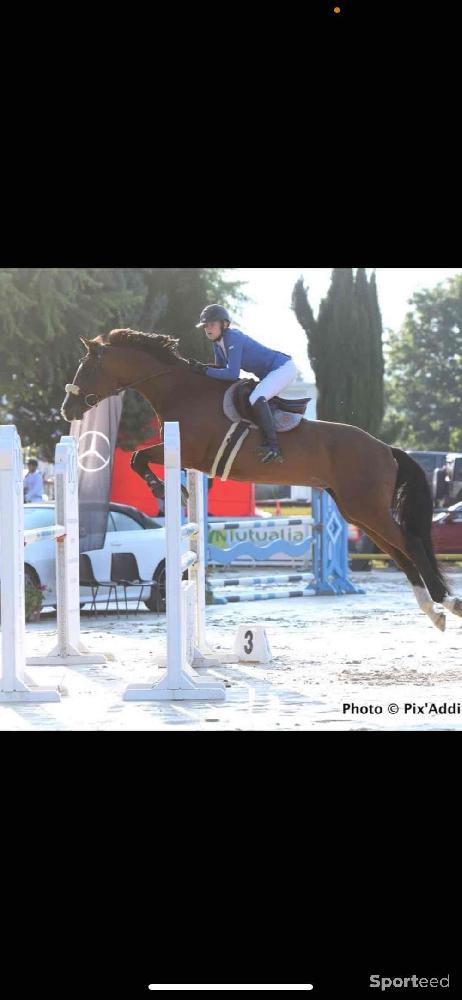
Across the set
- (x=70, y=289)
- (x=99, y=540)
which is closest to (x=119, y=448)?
(x=70, y=289)

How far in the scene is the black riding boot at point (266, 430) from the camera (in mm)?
6109

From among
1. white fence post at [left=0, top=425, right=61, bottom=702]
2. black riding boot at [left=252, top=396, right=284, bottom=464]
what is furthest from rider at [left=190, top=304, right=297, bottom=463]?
white fence post at [left=0, top=425, right=61, bottom=702]

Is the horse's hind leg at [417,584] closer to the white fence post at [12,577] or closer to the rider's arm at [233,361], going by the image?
the rider's arm at [233,361]

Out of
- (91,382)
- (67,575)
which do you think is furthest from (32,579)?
(91,382)

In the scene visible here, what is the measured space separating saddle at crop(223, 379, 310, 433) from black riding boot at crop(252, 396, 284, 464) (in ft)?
0.18

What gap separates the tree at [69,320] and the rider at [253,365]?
703 cm

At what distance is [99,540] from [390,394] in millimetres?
31019

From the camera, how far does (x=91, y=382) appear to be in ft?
20.5

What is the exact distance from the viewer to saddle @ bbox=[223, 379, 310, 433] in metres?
6.18

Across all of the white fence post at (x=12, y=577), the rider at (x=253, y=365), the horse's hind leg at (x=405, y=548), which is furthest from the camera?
the horse's hind leg at (x=405, y=548)

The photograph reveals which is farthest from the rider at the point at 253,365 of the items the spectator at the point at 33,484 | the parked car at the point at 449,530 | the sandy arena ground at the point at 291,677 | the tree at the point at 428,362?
the tree at the point at 428,362

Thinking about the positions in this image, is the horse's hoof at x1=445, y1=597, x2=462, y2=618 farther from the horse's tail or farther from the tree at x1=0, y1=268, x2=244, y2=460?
the tree at x1=0, y1=268, x2=244, y2=460

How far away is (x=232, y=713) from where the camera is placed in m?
5.50

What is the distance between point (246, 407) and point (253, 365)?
22 centimetres
